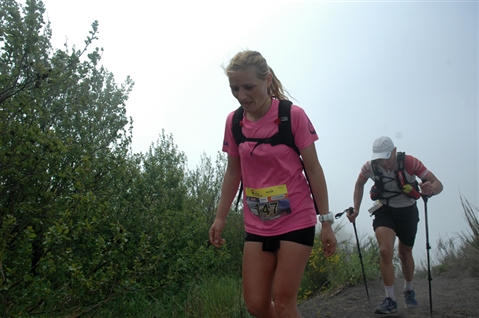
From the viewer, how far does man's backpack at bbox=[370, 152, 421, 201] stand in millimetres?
6770

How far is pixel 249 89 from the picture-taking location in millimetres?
3992

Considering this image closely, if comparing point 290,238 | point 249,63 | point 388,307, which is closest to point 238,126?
point 249,63

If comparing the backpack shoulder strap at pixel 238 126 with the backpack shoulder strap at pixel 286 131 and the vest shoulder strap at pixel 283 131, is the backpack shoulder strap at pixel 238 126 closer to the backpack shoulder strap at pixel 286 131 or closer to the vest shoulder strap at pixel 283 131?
the vest shoulder strap at pixel 283 131

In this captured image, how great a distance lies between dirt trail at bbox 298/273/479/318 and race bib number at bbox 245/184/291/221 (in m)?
3.50

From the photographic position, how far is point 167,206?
8461 mm

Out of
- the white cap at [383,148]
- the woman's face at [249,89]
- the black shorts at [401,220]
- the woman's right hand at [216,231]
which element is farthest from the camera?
the black shorts at [401,220]

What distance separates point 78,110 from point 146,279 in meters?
2.11

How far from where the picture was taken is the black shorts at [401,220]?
6.88 meters

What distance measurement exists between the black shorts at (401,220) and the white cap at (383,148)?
0.68m

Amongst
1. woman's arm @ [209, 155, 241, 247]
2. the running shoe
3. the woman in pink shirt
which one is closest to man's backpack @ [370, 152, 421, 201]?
the running shoe

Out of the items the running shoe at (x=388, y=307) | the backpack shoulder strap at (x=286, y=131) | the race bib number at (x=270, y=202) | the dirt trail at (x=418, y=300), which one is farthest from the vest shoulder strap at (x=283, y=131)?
the dirt trail at (x=418, y=300)

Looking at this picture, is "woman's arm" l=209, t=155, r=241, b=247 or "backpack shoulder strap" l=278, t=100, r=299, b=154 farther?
"woman's arm" l=209, t=155, r=241, b=247

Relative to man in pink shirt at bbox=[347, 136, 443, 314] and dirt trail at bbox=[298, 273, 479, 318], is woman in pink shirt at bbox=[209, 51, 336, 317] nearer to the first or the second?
man in pink shirt at bbox=[347, 136, 443, 314]

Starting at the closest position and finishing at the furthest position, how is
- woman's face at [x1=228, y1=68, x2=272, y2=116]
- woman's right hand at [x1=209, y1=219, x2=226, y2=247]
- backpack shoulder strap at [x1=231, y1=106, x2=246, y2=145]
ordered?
1. woman's face at [x1=228, y1=68, x2=272, y2=116]
2. backpack shoulder strap at [x1=231, y1=106, x2=246, y2=145]
3. woman's right hand at [x1=209, y1=219, x2=226, y2=247]
